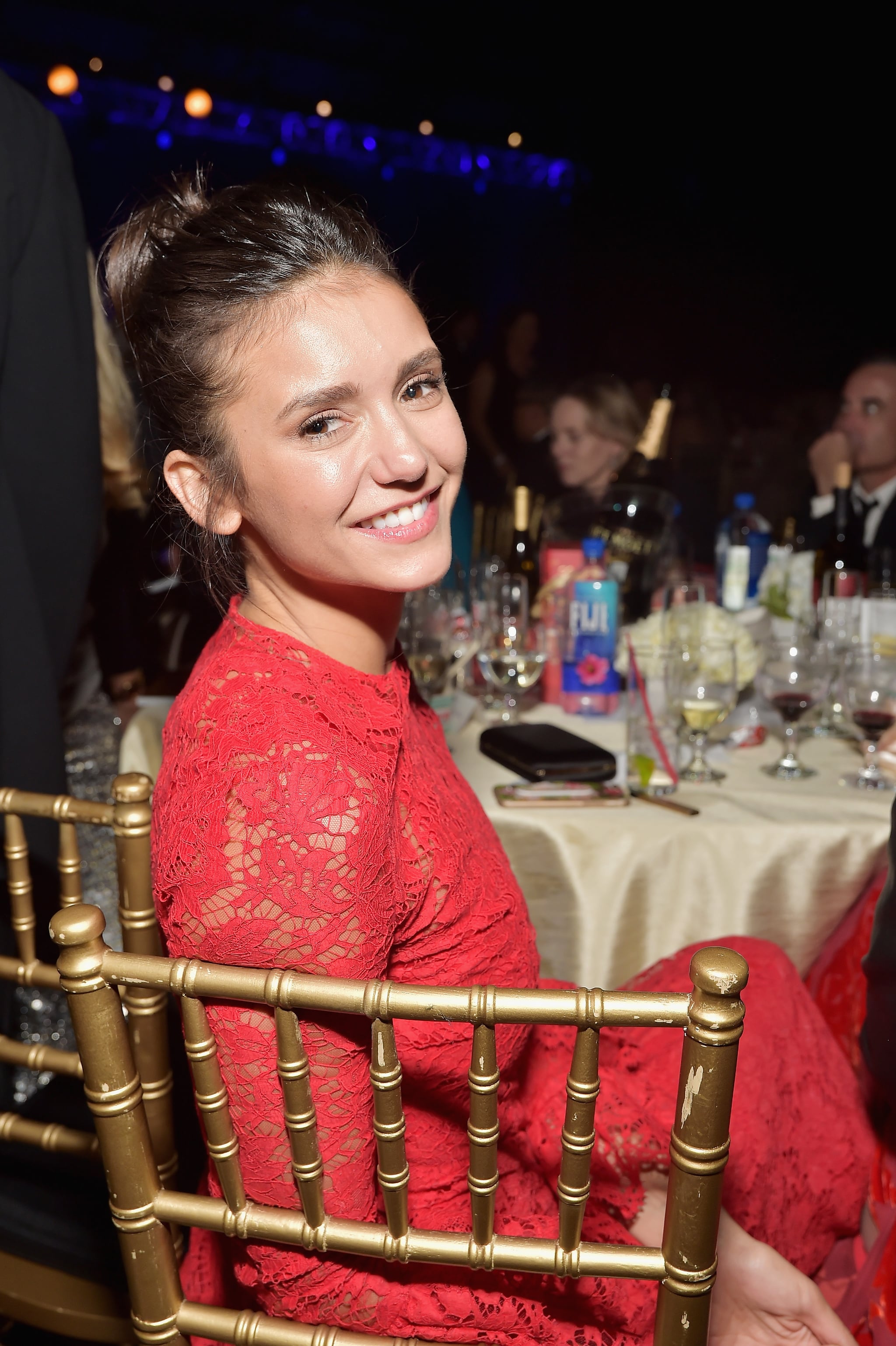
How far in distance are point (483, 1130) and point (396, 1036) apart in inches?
7.4

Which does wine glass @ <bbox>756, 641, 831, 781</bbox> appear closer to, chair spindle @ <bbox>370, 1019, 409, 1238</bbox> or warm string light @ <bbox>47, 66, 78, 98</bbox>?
chair spindle @ <bbox>370, 1019, 409, 1238</bbox>

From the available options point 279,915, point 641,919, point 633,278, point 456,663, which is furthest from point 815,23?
point 279,915

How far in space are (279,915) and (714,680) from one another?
1030 millimetres

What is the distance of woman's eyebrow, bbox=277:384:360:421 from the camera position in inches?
34.0

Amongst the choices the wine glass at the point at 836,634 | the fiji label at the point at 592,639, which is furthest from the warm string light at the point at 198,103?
the wine glass at the point at 836,634

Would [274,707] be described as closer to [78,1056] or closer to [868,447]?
[78,1056]

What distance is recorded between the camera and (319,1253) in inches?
31.8

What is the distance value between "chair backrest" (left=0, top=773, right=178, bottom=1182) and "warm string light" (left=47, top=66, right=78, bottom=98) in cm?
690

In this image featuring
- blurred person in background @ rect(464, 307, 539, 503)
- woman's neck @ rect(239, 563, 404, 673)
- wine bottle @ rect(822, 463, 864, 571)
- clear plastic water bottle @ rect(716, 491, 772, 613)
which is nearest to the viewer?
woman's neck @ rect(239, 563, 404, 673)

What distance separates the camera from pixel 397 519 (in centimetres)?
93

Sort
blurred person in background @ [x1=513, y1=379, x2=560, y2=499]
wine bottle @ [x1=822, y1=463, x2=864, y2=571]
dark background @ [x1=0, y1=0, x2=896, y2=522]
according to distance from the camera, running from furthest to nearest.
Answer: dark background @ [x1=0, y1=0, x2=896, y2=522] < blurred person in background @ [x1=513, y1=379, x2=560, y2=499] < wine bottle @ [x1=822, y1=463, x2=864, y2=571]

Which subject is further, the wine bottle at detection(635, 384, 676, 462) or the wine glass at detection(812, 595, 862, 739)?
the wine bottle at detection(635, 384, 676, 462)

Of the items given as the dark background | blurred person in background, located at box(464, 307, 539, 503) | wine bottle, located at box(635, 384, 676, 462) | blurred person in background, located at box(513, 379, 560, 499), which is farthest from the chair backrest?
the dark background

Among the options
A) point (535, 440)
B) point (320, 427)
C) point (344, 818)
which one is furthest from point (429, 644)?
point (535, 440)
